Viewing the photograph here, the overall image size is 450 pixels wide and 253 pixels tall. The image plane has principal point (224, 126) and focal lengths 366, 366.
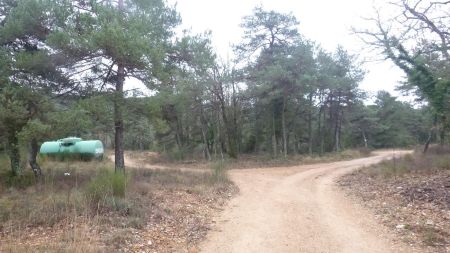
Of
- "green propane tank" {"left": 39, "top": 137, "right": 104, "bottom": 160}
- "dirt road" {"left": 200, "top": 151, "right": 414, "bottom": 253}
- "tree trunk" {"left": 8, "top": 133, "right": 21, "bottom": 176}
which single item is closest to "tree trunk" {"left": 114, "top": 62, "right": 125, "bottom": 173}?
"tree trunk" {"left": 8, "top": 133, "right": 21, "bottom": 176}

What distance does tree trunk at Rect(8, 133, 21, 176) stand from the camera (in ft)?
37.0

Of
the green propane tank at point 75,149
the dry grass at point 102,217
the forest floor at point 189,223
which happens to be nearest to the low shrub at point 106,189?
the dry grass at point 102,217

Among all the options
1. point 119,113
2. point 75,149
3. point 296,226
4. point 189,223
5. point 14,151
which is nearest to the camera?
point 296,226

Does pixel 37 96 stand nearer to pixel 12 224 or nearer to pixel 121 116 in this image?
pixel 121 116

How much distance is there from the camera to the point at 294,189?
13.5m

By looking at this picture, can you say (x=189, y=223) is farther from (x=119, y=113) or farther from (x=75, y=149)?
(x=75, y=149)

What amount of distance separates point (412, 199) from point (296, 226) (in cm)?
389

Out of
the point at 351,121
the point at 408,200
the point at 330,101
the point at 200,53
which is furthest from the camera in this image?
the point at 351,121

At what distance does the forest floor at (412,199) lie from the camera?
6.96m

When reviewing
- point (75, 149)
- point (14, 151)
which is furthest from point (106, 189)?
point (75, 149)

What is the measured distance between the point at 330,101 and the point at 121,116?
30.4 metres

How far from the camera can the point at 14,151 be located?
12.3 meters

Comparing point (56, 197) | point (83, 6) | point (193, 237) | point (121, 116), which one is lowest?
point (193, 237)

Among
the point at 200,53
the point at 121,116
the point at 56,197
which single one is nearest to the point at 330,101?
the point at 200,53
